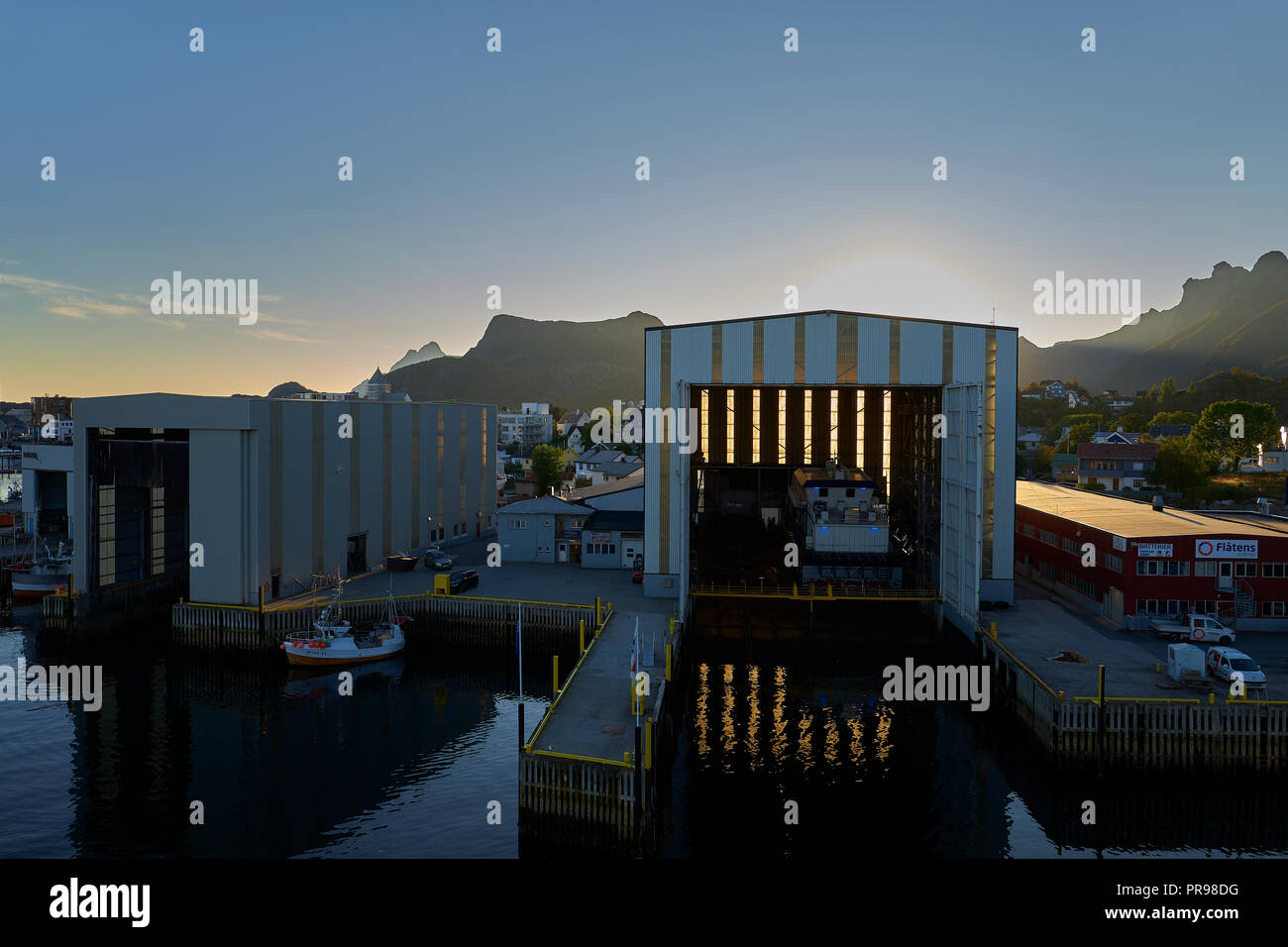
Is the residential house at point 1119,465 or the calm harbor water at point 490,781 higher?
the residential house at point 1119,465

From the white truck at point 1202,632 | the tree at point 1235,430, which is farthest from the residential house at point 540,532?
the tree at point 1235,430

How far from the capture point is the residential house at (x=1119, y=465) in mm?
102750

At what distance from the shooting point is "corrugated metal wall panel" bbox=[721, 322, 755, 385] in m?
44.9

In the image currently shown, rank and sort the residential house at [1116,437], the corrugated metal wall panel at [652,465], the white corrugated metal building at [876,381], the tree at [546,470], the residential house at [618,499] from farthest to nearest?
1. the residential house at [1116,437]
2. the tree at [546,470]
3. the residential house at [618,499]
4. the corrugated metal wall panel at [652,465]
5. the white corrugated metal building at [876,381]

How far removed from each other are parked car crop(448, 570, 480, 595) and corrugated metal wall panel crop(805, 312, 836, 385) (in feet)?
76.0

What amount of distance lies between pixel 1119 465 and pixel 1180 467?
287 inches

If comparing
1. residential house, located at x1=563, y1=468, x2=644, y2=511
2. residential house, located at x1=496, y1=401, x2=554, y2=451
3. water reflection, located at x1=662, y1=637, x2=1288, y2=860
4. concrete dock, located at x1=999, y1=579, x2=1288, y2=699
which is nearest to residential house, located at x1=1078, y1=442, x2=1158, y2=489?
concrete dock, located at x1=999, y1=579, x2=1288, y2=699

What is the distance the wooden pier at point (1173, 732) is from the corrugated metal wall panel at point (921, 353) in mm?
19816

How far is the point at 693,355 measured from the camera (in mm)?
45406

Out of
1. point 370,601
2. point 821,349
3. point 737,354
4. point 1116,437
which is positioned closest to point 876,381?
point 821,349

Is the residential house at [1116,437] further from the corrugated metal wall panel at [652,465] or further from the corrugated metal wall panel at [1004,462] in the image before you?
the corrugated metal wall panel at [652,465]

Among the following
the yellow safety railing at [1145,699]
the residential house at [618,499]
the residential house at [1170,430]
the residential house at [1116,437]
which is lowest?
the yellow safety railing at [1145,699]
